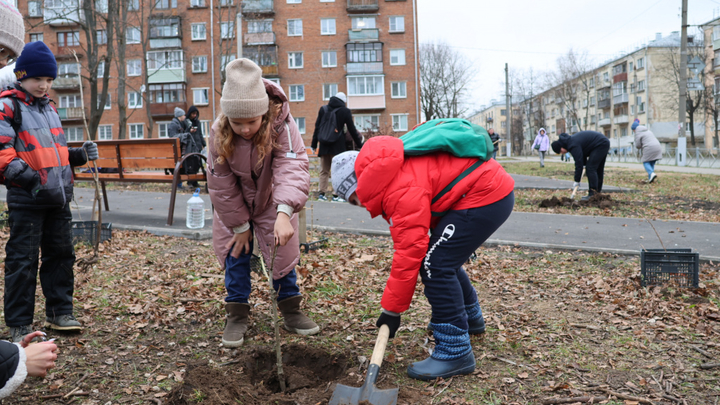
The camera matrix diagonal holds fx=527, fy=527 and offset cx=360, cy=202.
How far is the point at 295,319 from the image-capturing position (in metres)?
3.79

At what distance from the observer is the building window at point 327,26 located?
4571 cm

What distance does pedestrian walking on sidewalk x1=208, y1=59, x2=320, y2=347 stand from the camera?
10.2 feet

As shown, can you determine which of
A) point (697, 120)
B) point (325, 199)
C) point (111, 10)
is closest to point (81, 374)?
point (325, 199)

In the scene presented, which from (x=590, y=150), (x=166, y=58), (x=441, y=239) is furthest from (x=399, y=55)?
(x=441, y=239)

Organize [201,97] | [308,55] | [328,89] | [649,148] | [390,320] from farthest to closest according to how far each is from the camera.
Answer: [201,97], [328,89], [308,55], [649,148], [390,320]

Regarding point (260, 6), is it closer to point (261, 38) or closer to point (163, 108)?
point (261, 38)

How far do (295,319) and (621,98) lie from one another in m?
76.0

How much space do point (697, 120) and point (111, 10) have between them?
199 ft

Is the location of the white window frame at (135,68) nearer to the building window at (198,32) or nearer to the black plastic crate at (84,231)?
the building window at (198,32)

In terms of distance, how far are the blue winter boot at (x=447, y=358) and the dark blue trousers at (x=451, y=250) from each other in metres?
0.07

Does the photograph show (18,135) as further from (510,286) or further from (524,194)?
(524,194)

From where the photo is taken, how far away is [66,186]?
3654 millimetres

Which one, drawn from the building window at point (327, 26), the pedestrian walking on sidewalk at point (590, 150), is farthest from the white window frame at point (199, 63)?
the pedestrian walking on sidewalk at point (590, 150)

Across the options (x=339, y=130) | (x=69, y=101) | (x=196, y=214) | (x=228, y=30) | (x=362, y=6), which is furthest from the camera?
(x=69, y=101)
